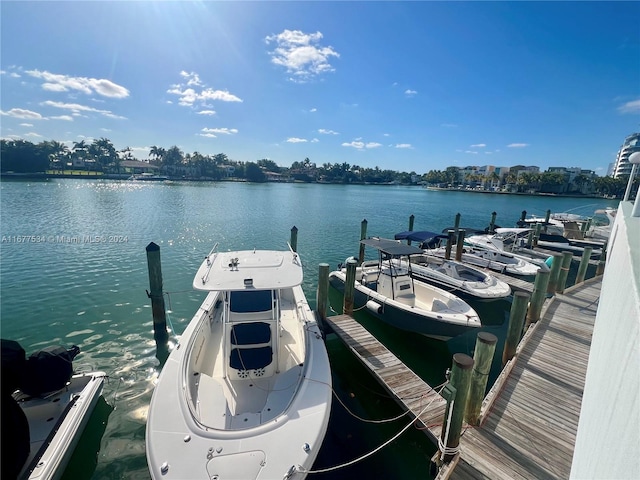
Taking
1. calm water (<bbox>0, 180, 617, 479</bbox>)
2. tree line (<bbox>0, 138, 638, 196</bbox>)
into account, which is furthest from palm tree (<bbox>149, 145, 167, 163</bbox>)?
calm water (<bbox>0, 180, 617, 479</bbox>)

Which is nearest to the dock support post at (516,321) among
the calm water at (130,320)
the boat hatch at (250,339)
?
the calm water at (130,320)

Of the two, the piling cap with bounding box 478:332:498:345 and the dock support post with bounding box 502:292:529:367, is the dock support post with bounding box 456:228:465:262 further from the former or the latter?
the piling cap with bounding box 478:332:498:345

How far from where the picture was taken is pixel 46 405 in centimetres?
561

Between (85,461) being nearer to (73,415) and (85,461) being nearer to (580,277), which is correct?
(73,415)

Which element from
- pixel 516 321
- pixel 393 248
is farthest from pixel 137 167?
pixel 516 321

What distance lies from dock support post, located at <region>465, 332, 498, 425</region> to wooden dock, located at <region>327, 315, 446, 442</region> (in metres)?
0.69

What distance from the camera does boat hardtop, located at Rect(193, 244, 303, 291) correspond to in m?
6.10

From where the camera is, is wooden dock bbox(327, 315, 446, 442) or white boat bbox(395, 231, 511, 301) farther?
white boat bbox(395, 231, 511, 301)

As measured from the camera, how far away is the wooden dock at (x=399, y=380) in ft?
18.0

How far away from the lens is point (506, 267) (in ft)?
50.8

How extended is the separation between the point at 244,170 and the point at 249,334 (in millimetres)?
126321

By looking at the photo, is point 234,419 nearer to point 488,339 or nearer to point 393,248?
point 488,339

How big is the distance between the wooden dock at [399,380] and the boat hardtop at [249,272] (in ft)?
9.14

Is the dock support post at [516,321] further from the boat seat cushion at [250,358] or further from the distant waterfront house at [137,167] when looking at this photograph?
the distant waterfront house at [137,167]
